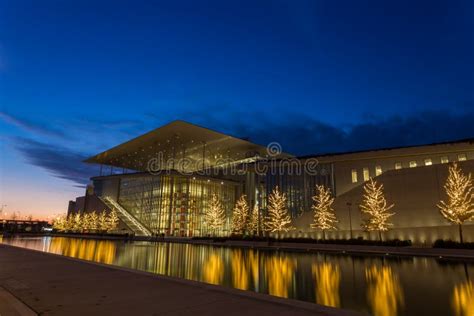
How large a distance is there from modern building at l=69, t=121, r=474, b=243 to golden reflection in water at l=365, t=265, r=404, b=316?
22632 millimetres

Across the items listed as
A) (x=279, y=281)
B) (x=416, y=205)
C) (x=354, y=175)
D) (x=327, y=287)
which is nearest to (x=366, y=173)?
(x=354, y=175)

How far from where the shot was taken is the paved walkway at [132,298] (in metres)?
6.54

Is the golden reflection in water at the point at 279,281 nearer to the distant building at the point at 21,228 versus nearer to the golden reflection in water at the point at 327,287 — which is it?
the golden reflection in water at the point at 327,287

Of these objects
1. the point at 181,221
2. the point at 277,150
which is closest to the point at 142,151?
the point at 181,221

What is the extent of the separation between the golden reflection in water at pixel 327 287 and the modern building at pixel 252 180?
911 inches

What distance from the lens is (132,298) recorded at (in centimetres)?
773

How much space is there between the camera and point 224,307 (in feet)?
22.4

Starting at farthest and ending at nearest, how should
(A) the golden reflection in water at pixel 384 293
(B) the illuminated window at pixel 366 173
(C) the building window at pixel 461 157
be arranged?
1. (B) the illuminated window at pixel 366 173
2. (C) the building window at pixel 461 157
3. (A) the golden reflection in water at pixel 384 293

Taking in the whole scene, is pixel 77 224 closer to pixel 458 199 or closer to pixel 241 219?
pixel 241 219

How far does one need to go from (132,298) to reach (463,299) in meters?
9.09

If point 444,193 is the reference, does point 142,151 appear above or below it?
above

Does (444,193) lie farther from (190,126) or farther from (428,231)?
(190,126)

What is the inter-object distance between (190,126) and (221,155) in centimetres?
1929

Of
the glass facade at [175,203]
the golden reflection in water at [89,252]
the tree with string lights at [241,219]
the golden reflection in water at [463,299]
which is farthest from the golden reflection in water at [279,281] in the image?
the glass facade at [175,203]
